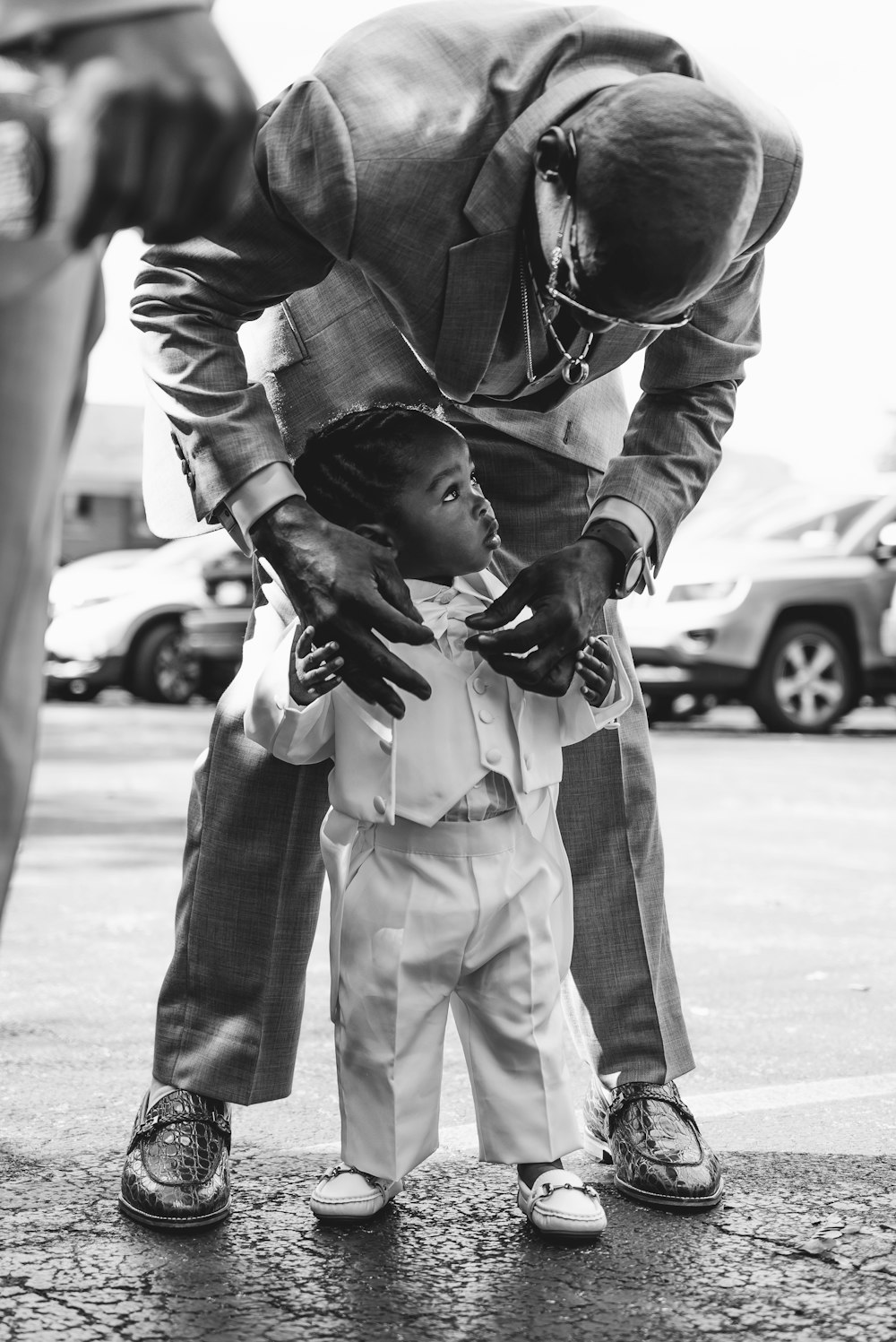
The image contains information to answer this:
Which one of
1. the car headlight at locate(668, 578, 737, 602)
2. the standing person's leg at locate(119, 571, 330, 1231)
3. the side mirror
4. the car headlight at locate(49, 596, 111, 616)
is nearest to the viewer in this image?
the standing person's leg at locate(119, 571, 330, 1231)

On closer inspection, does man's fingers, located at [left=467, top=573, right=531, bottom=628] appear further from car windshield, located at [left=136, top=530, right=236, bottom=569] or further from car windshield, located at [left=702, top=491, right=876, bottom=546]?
car windshield, located at [left=136, top=530, right=236, bottom=569]

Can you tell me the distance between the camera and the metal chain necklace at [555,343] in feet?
8.22

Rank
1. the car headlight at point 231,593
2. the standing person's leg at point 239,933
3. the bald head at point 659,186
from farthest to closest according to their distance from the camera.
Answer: the car headlight at point 231,593 → the standing person's leg at point 239,933 → the bald head at point 659,186

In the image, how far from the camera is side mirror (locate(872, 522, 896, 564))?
11711 mm

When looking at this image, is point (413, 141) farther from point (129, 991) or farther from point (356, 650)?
point (129, 991)

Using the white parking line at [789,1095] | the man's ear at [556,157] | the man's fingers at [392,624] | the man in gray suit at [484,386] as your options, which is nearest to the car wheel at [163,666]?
the white parking line at [789,1095]

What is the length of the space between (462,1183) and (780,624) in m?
9.11

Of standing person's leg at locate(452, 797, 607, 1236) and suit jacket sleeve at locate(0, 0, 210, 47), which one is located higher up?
suit jacket sleeve at locate(0, 0, 210, 47)

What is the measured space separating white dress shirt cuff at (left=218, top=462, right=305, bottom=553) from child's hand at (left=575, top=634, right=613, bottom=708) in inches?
19.5

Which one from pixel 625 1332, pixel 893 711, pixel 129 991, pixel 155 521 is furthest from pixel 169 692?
pixel 625 1332

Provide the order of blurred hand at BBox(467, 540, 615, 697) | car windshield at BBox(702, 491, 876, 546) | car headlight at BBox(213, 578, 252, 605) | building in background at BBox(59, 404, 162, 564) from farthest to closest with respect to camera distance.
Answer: building in background at BBox(59, 404, 162, 564), car headlight at BBox(213, 578, 252, 605), car windshield at BBox(702, 491, 876, 546), blurred hand at BBox(467, 540, 615, 697)

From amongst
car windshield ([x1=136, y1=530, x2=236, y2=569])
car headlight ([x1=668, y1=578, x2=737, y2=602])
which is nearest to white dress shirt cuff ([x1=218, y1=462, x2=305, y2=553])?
car headlight ([x1=668, y1=578, x2=737, y2=602])

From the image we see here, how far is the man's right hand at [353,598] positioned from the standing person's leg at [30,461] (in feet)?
2.14

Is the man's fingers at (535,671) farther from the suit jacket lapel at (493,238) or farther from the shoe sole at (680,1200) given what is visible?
the shoe sole at (680,1200)
